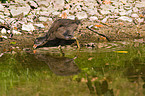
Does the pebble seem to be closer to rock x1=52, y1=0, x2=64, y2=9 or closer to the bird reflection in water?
rock x1=52, y1=0, x2=64, y2=9

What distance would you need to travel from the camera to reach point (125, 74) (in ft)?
7.99

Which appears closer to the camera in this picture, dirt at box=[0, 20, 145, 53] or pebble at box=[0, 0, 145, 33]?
dirt at box=[0, 20, 145, 53]

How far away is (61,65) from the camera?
2.92 m

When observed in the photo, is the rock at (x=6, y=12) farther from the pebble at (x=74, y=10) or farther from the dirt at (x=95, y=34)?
the dirt at (x=95, y=34)

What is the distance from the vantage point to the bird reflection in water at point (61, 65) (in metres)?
2.61

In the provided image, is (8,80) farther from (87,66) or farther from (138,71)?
(138,71)

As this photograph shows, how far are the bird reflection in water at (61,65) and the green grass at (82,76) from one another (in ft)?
0.21

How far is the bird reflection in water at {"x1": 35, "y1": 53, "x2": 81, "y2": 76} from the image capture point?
261 cm

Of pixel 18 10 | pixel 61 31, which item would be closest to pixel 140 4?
pixel 61 31

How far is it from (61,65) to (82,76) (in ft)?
1.77

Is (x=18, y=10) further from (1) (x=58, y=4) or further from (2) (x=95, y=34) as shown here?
(2) (x=95, y=34)

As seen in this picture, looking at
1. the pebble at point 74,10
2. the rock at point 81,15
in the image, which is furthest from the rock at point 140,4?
the rock at point 81,15

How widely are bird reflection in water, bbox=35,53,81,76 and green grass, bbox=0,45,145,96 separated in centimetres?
6

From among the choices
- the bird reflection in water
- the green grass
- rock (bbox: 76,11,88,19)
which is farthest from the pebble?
the green grass
